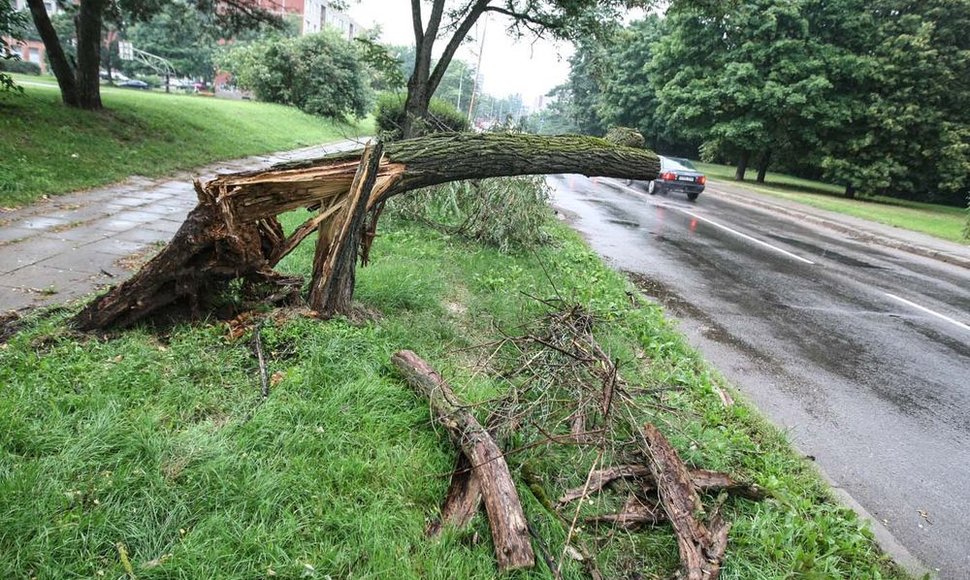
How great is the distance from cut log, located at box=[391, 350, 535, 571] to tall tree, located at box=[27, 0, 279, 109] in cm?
1242

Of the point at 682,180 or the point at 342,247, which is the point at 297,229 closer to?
the point at 342,247

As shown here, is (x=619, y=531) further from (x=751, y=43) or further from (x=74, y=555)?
(x=751, y=43)

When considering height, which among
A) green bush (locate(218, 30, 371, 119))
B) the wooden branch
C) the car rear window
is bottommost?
the wooden branch

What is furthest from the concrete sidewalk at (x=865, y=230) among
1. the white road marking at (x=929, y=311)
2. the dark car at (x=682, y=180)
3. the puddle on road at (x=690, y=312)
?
the puddle on road at (x=690, y=312)

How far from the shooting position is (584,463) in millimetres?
2922

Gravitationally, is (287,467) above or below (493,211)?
below

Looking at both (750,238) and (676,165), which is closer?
(750,238)

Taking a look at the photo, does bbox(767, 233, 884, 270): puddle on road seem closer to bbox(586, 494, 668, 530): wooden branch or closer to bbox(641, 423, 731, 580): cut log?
bbox(641, 423, 731, 580): cut log

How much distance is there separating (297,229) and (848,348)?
214 inches

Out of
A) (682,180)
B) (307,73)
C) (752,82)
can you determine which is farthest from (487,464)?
(307,73)

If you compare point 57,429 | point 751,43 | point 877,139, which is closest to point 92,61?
point 57,429

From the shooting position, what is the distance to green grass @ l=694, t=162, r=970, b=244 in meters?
16.1

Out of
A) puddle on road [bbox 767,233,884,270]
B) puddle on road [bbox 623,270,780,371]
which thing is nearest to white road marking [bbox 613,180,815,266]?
puddle on road [bbox 767,233,884,270]

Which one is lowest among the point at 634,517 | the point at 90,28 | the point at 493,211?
the point at 634,517
